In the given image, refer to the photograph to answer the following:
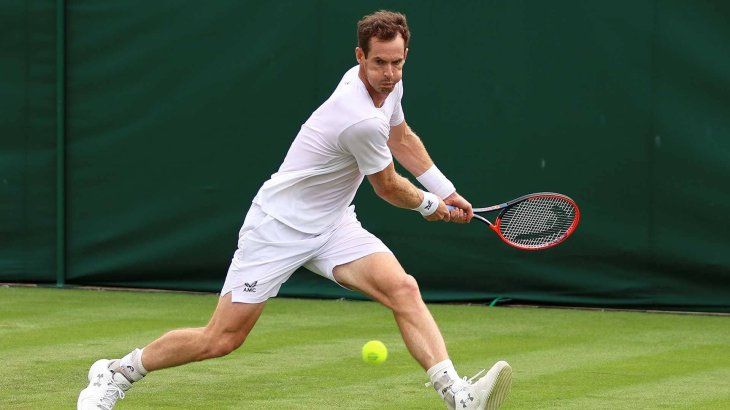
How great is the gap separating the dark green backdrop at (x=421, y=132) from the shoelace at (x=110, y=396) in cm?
458

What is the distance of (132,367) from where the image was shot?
5617mm

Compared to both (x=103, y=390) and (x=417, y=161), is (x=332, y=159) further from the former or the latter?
(x=103, y=390)

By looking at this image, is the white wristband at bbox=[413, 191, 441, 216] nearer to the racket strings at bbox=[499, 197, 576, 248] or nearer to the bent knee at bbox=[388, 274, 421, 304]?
the bent knee at bbox=[388, 274, 421, 304]

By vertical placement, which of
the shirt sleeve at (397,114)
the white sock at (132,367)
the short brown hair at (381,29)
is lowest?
the white sock at (132,367)

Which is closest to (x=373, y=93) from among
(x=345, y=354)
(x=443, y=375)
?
(x=443, y=375)

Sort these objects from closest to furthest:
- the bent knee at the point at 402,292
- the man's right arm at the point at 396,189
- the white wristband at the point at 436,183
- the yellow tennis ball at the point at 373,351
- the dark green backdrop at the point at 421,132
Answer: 1. the man's right arm at the point at 396,189
2. the bent knee at the point at 402,292
3. the white wristband at the point at 436,183
4. the yellow tennis ball at the point at 373,351
5. the dark green backdrop at the point at 421,132

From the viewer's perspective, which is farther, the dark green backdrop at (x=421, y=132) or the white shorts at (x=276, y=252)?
the dark green backdrop at (x=421, y=132)

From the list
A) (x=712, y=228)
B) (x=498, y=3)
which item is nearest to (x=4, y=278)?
(x=498, y=3)

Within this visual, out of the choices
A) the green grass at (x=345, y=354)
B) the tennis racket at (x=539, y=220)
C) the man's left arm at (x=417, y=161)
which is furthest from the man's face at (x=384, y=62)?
the green grass at (x=345, y=354)

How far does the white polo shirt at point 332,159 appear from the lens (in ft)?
17.5

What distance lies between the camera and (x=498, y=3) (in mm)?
9781

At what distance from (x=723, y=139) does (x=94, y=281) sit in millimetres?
4617

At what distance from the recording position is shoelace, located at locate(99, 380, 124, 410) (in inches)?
221

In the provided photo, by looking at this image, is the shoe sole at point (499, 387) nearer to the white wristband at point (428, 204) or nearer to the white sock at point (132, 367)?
the white wristband at point (428, 204)
